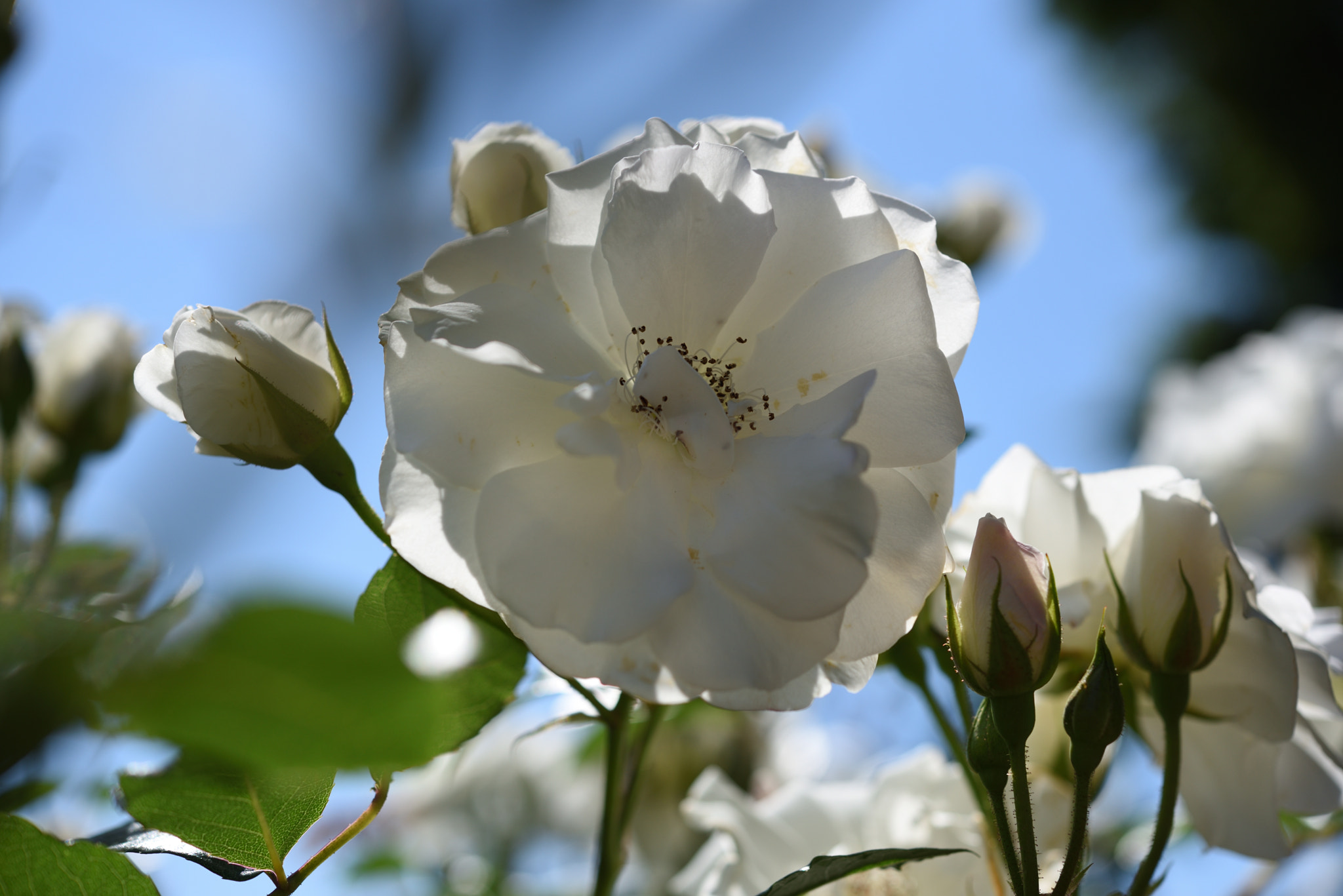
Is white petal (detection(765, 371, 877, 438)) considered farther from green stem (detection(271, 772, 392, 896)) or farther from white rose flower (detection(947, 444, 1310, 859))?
green stem (detection(271, 772, 392, 896))

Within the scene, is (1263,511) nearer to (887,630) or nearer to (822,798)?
(822,798)

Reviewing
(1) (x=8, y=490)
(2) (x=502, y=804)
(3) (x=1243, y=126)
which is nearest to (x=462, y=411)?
(1) (x=8, y=490)

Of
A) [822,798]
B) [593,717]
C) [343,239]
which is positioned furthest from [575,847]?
[343,239]

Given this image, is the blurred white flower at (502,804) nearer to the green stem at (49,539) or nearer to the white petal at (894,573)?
the green stem at (49,539)

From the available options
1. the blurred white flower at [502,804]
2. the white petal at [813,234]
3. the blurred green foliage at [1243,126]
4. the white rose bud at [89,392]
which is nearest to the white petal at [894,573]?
the white petal at [813,234]

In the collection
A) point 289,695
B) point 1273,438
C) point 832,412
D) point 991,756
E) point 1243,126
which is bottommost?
point 289,695

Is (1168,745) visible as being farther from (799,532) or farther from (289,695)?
(289,695)
